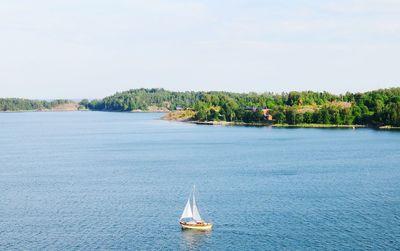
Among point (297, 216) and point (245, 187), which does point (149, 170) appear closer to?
point (245, 187)

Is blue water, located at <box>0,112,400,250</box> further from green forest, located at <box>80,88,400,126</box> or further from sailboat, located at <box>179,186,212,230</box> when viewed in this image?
green forest, located at <box>80,88,400,126</box>

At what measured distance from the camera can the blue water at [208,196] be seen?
145ft

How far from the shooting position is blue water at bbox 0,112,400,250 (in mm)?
44250

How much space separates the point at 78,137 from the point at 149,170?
60.8m

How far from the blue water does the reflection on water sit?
8cm

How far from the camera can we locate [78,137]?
13338cm

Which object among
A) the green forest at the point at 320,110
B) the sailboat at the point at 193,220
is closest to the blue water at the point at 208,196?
the sailboat at the point at 193,220

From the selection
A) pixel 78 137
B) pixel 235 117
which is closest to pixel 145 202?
pixel 78 137

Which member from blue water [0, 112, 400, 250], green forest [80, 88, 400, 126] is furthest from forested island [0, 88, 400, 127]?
blue water [0, 112, 400, 250]

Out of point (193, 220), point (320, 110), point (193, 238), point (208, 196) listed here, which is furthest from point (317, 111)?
point (193, 238)

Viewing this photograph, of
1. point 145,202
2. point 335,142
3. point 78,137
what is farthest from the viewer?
point 78,137

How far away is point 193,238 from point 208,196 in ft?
47.6

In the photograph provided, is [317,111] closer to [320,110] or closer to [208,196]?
[320,110]

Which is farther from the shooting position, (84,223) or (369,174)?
(369,174)
